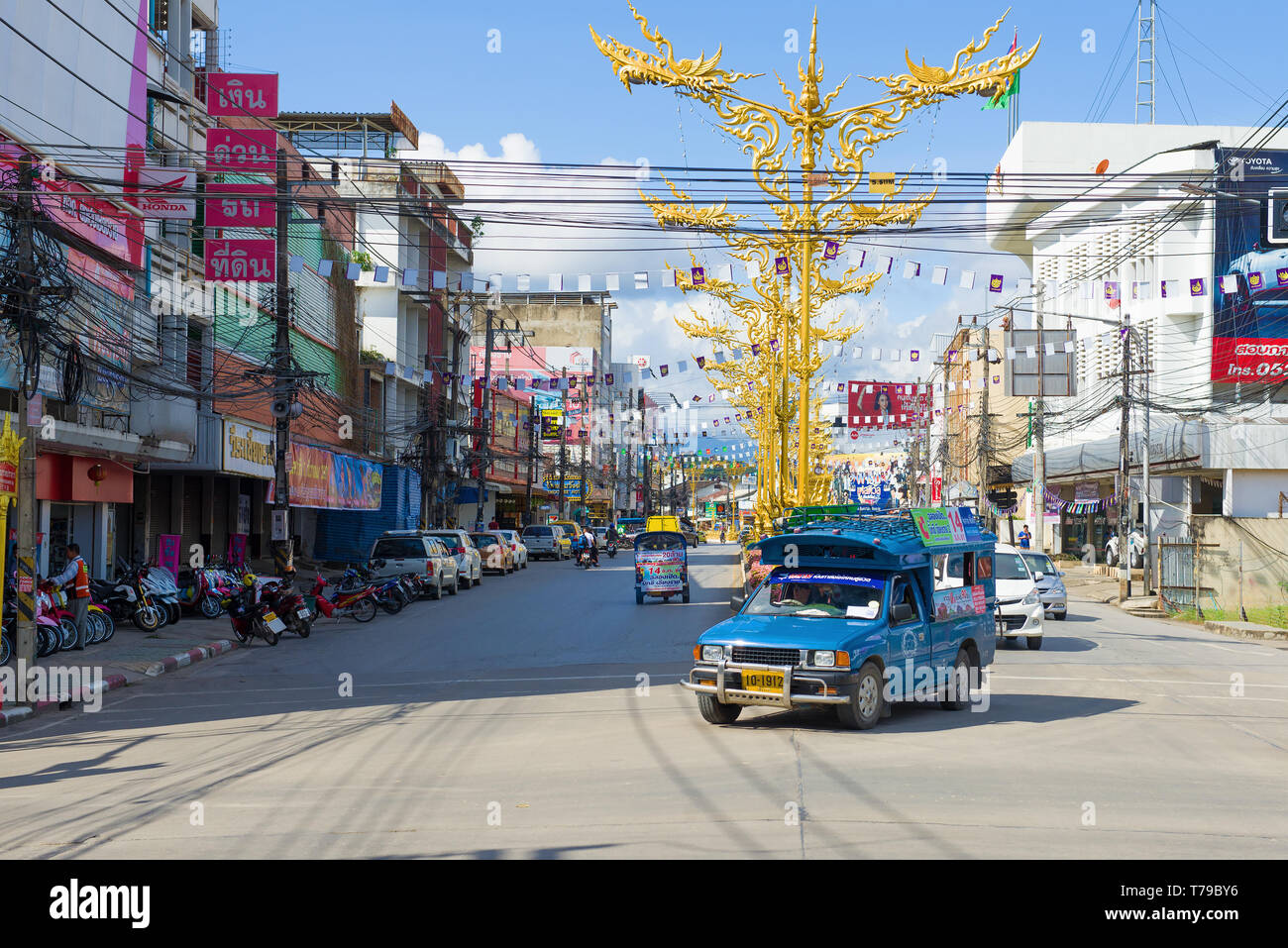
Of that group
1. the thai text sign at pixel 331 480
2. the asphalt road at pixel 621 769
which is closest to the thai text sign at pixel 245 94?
the thai text sign at pixel 331 480

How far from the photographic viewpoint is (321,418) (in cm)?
4388

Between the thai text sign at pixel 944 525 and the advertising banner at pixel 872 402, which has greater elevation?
the advertising banner at pixel 872 402

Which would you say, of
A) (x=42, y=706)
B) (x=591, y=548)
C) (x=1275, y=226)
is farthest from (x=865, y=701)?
(x=1275, y=226)

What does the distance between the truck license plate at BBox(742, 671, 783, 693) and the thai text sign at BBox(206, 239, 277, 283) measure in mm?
21691

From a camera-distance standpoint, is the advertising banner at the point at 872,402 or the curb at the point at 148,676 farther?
the advertising banner at the point at 872,402

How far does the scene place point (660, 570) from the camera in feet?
102

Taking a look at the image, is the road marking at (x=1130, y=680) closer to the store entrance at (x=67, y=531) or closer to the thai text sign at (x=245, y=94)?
the store entrance at (x=67, y=531)

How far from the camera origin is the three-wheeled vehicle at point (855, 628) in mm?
11883

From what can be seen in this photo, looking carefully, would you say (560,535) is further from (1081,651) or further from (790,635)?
(790,635)

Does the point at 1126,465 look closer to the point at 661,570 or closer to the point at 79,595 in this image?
the point at 661,570

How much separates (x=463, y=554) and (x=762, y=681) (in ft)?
91.4

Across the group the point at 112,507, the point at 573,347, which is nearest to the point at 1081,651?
the point at 112,507

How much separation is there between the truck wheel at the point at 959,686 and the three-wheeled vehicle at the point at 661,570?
55.3 ft

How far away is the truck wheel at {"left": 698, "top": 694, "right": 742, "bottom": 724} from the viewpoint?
41.3 ft
